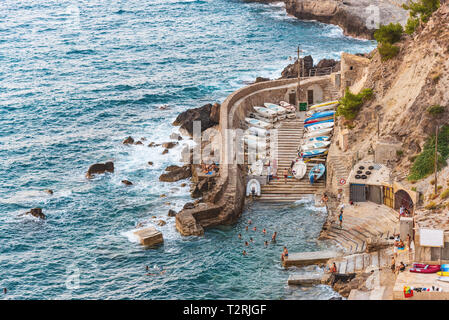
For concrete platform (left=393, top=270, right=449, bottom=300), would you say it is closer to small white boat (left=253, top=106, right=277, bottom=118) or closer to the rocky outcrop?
small white boat (left=253, top=106, right=277, bottom=118)

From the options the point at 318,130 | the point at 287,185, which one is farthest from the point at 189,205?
the point at 318,130

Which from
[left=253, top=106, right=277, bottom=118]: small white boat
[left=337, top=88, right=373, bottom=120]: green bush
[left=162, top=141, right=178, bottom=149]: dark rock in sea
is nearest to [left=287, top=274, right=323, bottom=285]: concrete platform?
[left=337, top=88, right=373, bottom=120]: green bush

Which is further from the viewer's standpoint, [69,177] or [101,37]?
[101,37]

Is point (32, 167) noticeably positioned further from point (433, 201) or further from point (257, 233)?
point (433, 201)
